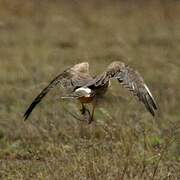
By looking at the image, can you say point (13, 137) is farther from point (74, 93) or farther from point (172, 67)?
point (172, 67)

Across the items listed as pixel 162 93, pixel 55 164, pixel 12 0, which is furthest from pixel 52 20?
pixel 55 164

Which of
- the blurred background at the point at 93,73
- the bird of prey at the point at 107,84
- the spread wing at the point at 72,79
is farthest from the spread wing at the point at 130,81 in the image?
the blurred background at the point at 93,73

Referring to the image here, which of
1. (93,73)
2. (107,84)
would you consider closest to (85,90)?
(107,84)

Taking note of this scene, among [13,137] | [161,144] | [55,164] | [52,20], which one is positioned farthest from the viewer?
[52,20]

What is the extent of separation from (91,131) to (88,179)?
1.73m

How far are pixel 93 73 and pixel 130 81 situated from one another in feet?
17.2

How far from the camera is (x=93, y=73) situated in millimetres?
10930

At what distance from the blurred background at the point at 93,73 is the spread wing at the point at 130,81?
47 centimetres

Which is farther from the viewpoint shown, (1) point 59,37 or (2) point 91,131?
(1) point 59,37

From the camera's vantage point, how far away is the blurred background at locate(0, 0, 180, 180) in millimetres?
6293

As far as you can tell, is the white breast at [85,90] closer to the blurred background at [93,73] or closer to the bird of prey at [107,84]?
the bird of prey at [107,84]

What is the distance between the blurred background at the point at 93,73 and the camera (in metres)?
6.29

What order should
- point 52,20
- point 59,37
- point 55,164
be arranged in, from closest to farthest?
1. point 55,164
2. point 59,37
3. point 52,20

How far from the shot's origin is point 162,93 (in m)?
10.3
